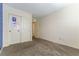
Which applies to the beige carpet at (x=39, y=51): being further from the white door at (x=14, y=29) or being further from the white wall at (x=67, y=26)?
the white door at (x=14, y=29)

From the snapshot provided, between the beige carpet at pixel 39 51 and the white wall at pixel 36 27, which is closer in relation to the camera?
the beige carpet at pixel 39 51

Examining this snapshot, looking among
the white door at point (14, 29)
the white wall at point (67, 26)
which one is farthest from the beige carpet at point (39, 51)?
the white door at point (14, 29)

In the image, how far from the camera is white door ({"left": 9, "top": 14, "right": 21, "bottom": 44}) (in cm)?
554

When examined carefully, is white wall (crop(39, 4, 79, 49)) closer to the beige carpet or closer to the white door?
the beige carpet

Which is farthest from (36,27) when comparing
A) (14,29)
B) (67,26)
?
(67,26)

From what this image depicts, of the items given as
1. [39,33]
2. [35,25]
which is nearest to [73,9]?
[39,33]

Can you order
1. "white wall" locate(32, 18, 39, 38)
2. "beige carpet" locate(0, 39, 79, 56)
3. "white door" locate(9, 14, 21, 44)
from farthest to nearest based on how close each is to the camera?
"white wall" locate(32, 18, 39, 38) → "white door" locate(9, 14, 21, 44) → "beige carpet" locate(0, 39, 79, 56)

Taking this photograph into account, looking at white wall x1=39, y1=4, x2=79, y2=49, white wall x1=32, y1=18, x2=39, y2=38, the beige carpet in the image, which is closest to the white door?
the beige carpet

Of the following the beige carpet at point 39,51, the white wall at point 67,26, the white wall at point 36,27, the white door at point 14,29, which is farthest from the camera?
the white wall at point 36,27

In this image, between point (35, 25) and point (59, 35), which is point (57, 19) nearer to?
point (59, 35)

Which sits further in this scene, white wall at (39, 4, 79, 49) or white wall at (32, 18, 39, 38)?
white wall at (32, 18, 39, 38)

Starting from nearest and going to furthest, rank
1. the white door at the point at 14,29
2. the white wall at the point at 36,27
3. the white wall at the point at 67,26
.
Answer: the white wall at the point at 67,26
the white door at the point at 14,29
the white wall at the point at 36,27

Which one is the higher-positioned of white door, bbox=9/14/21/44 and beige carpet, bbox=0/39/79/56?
white door, bbox=9/14/21/44

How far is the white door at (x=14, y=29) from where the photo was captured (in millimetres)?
5535
